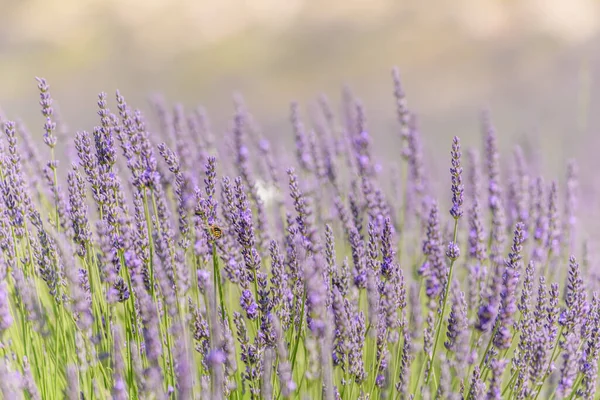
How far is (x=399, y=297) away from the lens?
1929 mm

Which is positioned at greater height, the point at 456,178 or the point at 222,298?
the point at 456,178

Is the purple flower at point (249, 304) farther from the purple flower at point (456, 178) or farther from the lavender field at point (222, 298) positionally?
the purple flower at point (456, 178)

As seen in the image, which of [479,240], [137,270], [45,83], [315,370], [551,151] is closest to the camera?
[315,370]

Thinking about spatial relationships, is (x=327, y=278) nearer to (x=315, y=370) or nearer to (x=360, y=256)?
(x=360, y=256)

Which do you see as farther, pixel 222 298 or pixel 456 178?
pixel 222 298

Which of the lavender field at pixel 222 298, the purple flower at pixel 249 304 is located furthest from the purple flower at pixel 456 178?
the purple flower at pixel 249 304

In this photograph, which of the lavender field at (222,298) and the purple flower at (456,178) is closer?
the lavender field at (222,298)

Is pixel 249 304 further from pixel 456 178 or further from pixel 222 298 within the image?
pixel 456 178

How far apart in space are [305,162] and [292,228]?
1725 millimetres

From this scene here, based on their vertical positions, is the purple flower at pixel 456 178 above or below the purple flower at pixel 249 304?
above

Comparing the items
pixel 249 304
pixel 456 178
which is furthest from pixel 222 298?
pixel 456 178

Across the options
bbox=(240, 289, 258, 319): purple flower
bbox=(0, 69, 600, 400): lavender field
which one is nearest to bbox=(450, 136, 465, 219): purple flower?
bbox=(0, 69, 600, 400): lavender field

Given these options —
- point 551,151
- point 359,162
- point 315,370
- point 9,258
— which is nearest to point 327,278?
point 315,370

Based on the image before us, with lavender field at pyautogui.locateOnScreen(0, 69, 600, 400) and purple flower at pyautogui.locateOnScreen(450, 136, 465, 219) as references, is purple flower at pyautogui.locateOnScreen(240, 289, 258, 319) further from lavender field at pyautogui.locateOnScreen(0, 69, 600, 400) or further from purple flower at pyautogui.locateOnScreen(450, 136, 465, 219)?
purple flower at pyautogui.locateOnScreen(450, 136, 465, 219)
